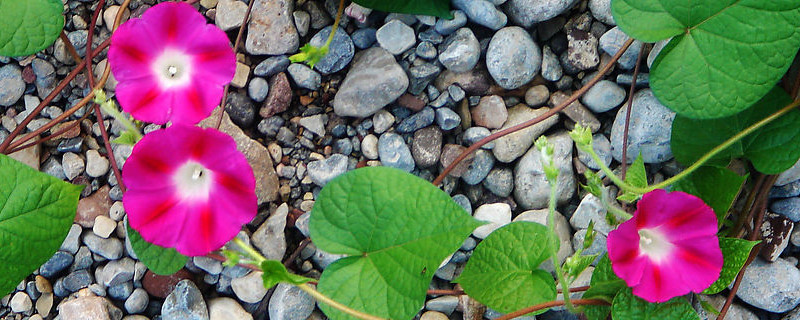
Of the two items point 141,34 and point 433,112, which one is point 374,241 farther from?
point 141,34

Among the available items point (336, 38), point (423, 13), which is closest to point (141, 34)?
point (336, 38)

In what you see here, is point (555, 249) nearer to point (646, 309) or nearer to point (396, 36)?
point (646, 309)

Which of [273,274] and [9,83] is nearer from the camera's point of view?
[273,274]

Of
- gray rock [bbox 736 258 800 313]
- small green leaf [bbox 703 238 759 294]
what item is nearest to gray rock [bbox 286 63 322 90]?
small green leaf [bbox 703 238 759 294]

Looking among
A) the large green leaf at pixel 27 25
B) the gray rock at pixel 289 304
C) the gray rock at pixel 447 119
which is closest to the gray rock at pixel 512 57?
the gray rock at pixel 447 119

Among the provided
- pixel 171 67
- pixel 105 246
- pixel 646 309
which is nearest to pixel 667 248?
pixel 646 309

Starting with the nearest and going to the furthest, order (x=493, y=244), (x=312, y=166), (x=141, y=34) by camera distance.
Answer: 1. (x=141, y=34)
2. (x=493, y=244)
3. (x=312, y=166)
